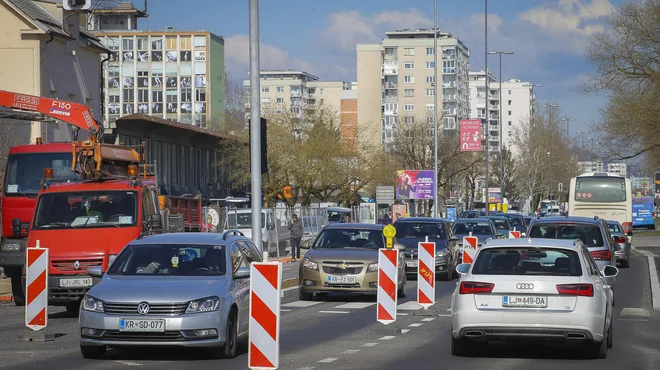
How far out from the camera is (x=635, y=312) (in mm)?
21250

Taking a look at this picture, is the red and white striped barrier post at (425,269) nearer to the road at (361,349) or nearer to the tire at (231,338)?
the road at (361,349)

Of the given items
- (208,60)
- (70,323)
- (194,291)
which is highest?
(208,60)

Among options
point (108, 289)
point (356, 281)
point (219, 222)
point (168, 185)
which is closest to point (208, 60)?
point (168, 185)

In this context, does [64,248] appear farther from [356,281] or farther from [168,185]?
[168,185]

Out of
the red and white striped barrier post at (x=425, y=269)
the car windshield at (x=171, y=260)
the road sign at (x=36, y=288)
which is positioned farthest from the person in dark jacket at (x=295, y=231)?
the car windshield at (x=171, y=260)

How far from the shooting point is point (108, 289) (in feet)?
42.5

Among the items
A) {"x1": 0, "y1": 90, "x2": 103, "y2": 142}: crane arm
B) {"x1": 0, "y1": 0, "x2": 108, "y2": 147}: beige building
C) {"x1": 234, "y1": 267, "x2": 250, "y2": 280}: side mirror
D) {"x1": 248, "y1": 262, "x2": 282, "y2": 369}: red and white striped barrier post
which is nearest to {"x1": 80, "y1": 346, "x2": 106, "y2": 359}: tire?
{"x1": 234, "y1": 267, "x2": 250, "y2": 280}: side mirror

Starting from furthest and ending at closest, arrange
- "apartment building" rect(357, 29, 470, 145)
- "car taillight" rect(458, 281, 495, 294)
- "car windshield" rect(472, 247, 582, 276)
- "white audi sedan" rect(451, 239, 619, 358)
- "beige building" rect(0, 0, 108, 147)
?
"apartment building" rect(357, 29, 470, 145)
"beige building" rect(0, 0, 108, 147)
"car windshield" rect(472, 247, 582, 276)
"car taillight" rect(458, 281, 495, 294)
"white audi sedan" rect(451, 239, 619, 358)

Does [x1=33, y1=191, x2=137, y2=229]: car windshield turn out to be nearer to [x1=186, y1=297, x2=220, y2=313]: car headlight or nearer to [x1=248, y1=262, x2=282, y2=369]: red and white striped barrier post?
[x1=186, y1=297, x2=220, y2=313]: car headlight

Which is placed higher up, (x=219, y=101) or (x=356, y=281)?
(x=219, y=101)

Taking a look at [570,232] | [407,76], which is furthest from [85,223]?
[407,76]

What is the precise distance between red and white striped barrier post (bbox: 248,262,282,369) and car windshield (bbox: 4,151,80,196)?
13.5m

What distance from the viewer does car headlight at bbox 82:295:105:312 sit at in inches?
499

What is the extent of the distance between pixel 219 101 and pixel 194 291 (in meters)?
131
